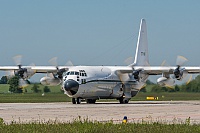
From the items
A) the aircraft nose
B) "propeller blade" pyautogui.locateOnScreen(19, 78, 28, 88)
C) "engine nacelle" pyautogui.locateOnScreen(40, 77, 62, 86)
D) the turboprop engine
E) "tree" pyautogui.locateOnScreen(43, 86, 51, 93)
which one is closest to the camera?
the aircraft nose

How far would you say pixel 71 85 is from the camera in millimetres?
47875

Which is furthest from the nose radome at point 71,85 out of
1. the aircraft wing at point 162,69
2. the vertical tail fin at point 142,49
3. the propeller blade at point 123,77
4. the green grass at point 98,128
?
the green grass at point 98,128

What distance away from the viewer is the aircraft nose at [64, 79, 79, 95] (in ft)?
157

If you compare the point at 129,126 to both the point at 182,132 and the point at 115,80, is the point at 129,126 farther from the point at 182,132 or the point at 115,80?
the point at 115,80

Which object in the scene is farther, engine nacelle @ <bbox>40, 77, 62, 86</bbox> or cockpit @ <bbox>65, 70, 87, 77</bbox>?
engine nacelle @ <bbox>40, 77, 62, 86</bbox>

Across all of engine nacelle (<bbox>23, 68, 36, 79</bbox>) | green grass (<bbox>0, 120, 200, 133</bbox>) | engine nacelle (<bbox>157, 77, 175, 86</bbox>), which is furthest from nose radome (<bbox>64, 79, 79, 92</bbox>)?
green grass (<bbox>0, 120, 200, 133</bbox>)

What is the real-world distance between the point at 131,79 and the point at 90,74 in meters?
6.66

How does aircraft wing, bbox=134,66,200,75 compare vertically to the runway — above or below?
above

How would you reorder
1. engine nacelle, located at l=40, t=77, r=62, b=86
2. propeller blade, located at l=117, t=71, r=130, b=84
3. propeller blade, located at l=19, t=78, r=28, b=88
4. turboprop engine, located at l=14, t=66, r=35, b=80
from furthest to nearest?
engine nacelle, located at l=40, t=77, r=62, b=86 → turboprop engine, located at l=14, t=66, r=35, b=80 → propeller blade, located at l=117, t=71, r=130, b=84 → propeller blade, located at l=19, t=78, r=28, b=88

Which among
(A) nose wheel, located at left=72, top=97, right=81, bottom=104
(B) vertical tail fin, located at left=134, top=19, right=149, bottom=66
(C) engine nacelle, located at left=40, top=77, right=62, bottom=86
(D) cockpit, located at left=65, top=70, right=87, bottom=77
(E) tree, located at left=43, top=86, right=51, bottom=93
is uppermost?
(B) vertical tail fin, located at left=134, top=19, right=149, bottom=66

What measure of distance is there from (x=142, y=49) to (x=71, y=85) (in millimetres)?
15392

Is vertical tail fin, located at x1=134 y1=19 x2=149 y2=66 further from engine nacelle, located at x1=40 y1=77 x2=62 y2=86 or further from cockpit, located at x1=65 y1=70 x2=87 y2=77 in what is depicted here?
cockpit, located at x1=65 y1=70 x2=87 y2=77

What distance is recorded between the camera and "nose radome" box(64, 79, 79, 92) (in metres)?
47.8

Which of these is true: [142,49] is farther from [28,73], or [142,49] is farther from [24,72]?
[24,72]
